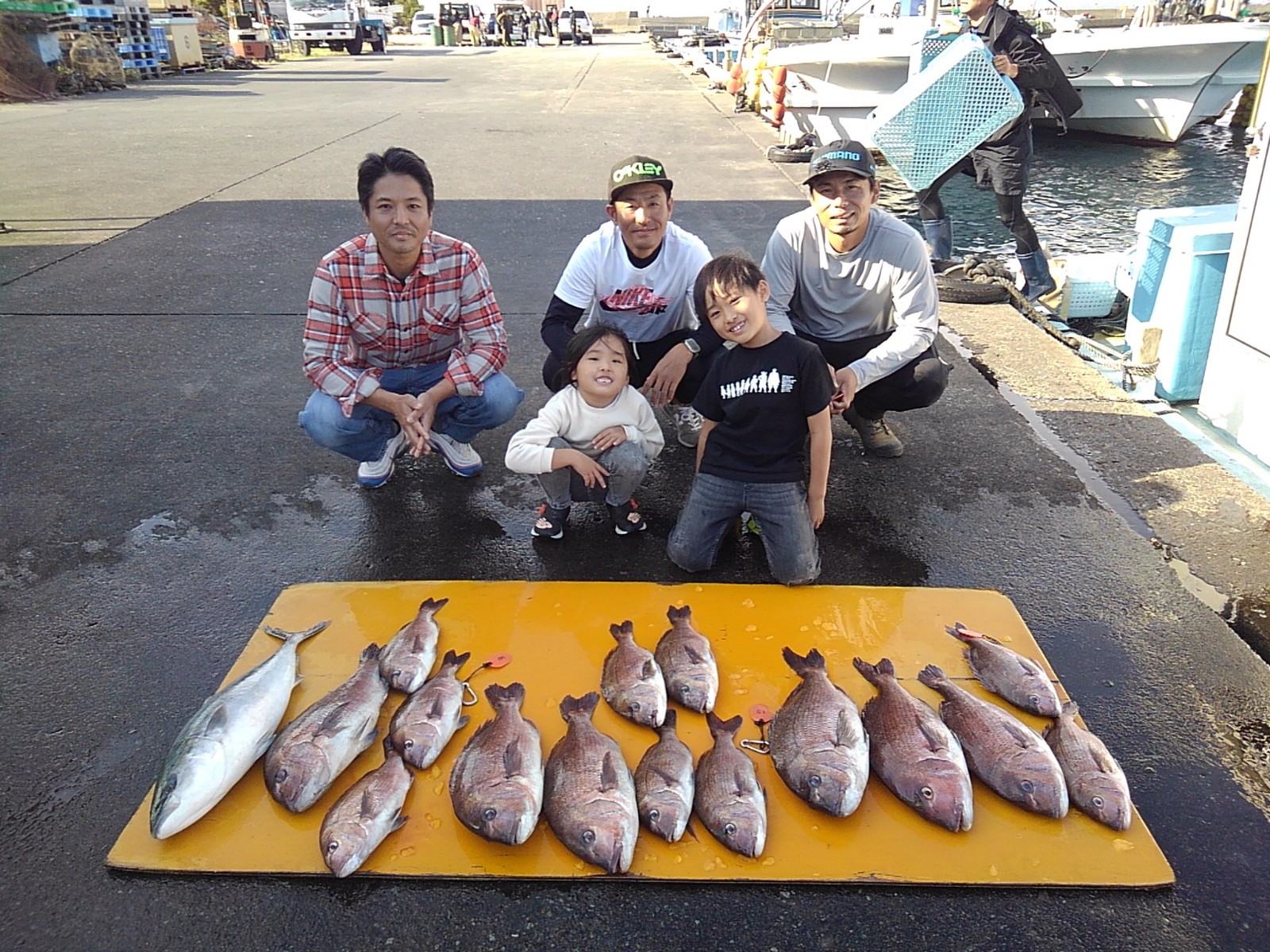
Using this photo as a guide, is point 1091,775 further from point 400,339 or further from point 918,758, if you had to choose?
point 400,339

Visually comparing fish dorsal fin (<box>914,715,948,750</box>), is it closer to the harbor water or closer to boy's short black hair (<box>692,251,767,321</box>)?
boy's short black hair (<box>692,251,767,321</box>)

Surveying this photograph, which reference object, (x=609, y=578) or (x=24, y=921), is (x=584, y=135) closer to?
(x=609, y=578)

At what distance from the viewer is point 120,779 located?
256 cm

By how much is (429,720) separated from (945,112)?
6.30m

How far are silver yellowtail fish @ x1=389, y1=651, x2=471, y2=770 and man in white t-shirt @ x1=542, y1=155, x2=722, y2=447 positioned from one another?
167cm

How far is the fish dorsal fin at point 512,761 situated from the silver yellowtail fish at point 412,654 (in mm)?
545

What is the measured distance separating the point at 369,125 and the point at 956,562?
1709 centimetres

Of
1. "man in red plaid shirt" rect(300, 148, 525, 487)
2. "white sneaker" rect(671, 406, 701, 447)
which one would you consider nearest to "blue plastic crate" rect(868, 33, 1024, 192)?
"white sneaker" rect(671, 406, 701, 447)

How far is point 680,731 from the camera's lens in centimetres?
267

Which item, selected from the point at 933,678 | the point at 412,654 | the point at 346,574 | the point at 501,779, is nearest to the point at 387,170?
the point at 346,574

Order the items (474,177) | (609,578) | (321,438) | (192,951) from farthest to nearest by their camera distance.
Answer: (474,177) < (321,438) < (609,578) < (192,951)

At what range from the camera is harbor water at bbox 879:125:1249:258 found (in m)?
11.8

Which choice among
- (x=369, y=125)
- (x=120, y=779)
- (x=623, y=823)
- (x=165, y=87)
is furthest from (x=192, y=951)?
(x=165, y=87)

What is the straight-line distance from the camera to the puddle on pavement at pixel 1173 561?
3.16m
